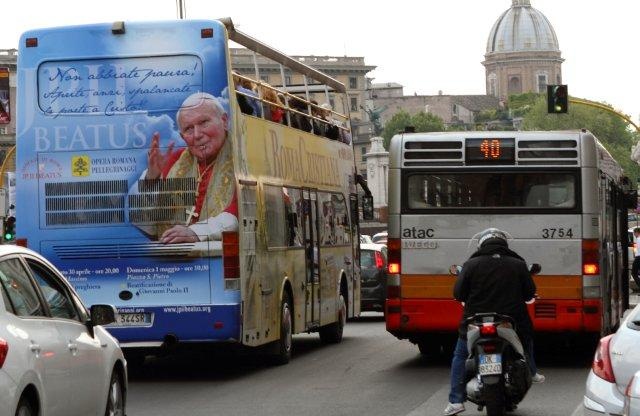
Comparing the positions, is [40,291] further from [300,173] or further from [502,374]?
[300,173]

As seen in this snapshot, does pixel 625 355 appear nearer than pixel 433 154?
Yes

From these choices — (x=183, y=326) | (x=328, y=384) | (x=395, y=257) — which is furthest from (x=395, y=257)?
(x=183, y=326)

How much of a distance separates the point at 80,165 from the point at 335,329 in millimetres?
7052

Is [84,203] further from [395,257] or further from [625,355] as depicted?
[625,355]

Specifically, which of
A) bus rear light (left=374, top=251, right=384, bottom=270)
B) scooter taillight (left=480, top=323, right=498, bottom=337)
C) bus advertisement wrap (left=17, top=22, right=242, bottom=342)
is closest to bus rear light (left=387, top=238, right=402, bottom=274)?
bus advertisement wrap (left=17, top=22, right=242, bottom=342)

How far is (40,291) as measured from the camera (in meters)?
10.0

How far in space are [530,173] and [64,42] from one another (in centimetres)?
497

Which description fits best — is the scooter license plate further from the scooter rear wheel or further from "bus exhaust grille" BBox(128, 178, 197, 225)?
"bus exhaust grille" BBox(128, 178, 197, 225)

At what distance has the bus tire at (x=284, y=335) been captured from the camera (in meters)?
19.0

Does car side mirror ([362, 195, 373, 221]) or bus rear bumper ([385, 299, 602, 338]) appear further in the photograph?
car side mirror ([362, 195, 373, 221])

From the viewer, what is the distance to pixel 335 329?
23266mm

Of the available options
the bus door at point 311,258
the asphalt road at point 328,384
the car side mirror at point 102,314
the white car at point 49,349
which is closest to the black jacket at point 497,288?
the asphalt road at point 328,384

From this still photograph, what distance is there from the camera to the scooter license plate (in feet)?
42.1

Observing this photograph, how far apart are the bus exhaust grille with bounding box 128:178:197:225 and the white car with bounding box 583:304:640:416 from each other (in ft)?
Answer: 24.6
